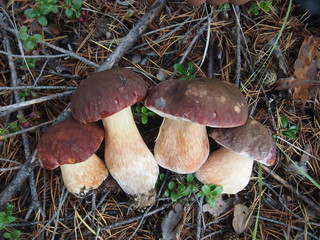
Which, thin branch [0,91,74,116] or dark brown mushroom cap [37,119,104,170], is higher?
thin branch [0,91,74,116]

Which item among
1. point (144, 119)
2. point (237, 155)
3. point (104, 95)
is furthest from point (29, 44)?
point (237, 155)

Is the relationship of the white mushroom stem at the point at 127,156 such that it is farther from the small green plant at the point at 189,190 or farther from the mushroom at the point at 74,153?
the small green plant at the point at 189,190

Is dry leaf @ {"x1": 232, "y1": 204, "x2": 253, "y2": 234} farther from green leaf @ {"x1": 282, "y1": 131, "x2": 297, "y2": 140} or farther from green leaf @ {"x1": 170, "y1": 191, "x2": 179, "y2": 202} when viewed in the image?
green leaf @ {"x1": 282, "y1": 131, "x2": 297, "y2": 140}

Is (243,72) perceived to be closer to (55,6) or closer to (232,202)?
(232,202)

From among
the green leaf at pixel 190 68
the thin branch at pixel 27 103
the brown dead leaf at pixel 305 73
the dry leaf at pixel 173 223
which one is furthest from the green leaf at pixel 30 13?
the brown dead leaf at pixel 305 73

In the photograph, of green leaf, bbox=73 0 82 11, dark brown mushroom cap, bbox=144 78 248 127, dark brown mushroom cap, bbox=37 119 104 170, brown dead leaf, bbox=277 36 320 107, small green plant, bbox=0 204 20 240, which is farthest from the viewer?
brown dead leaf, bbox=277 36 320 107

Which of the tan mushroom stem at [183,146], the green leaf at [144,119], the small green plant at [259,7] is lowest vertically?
the tan mushroom stem at [183,146]

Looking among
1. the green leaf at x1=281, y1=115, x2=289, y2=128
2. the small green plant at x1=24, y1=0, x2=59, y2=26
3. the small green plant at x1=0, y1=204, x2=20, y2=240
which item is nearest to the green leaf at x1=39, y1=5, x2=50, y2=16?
the small green plant at x1=24, y1=0, x2=59, y2=26

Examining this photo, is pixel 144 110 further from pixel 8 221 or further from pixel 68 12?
pixel 8 221
